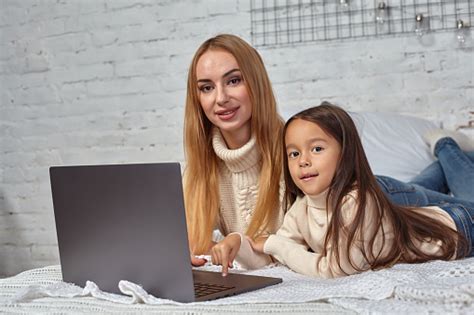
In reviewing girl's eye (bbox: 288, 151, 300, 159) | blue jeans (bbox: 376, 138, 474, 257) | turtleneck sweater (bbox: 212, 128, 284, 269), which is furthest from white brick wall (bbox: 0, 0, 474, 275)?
girl's eye (bbox: 288, 151, 300, 159)

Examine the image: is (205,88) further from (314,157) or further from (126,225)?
(126,225)

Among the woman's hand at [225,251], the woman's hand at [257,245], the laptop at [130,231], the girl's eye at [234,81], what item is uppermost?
the girl's eye at [234,81]

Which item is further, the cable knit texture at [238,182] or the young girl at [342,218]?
the cable knit texture at [238,182]

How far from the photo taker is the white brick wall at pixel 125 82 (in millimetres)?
2641

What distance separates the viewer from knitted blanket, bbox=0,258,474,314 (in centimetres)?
87

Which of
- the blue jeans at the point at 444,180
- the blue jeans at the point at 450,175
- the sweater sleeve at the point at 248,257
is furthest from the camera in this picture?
the blue jeans at the point at 450,175

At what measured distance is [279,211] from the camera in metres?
1.54

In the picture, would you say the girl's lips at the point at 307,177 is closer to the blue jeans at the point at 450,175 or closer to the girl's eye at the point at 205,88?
the girl's eye at the point at 205,88

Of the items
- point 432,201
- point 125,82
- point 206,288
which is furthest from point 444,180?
point 125,82

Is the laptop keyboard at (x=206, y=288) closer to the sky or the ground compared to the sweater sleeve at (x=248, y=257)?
closer to the sky

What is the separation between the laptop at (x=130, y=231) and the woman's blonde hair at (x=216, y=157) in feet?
1.22

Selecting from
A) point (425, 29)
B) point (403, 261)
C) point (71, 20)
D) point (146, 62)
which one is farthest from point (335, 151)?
point (71, 20)

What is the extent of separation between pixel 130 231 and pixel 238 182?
599mm

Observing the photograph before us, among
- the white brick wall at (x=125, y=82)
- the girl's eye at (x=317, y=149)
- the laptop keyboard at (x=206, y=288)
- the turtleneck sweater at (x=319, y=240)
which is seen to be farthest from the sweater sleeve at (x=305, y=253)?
the white brick wall at (x=125, y=82)
